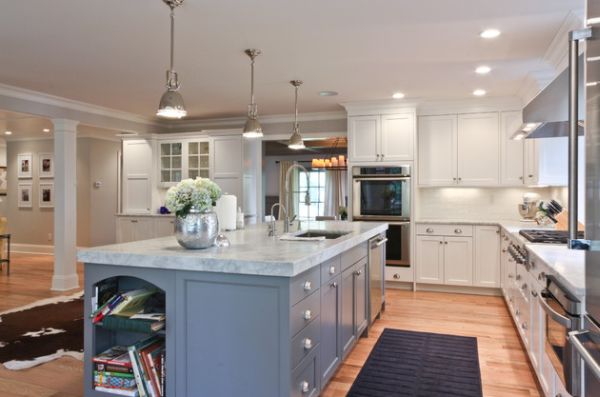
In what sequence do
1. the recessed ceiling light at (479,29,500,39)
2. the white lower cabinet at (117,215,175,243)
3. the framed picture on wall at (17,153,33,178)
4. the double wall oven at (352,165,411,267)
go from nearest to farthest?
the recessed ceiling light at (479,29,500,39)
the double wall oven at (352,165,411,267)
the white lower cabinet at (117,215,175,243)
the framed picture on wall at (17,153,33,178)

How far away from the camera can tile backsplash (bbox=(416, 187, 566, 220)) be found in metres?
5.85

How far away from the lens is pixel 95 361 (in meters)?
2.40

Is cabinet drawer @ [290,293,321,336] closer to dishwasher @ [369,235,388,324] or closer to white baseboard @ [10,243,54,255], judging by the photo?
dishwasher @ [369,235,388,324]

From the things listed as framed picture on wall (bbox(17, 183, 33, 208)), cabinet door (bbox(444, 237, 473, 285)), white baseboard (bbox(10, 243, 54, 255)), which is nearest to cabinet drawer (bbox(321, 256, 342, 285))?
cabinet door (bbox(444, 237, 473, 285))

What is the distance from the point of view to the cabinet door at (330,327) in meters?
2.65

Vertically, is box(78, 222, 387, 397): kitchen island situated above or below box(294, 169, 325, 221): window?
below

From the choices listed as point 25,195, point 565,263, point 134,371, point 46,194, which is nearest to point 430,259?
point 565,263

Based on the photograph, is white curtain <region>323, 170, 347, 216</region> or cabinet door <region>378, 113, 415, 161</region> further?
white curtain <region>323, 170, 347, 216</region>

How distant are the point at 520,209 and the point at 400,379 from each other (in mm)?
3170

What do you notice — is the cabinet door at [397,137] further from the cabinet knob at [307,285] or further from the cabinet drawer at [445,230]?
the cabinet knob at [307,285]

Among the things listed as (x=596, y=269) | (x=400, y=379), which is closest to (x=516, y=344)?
(x=400, y=379)

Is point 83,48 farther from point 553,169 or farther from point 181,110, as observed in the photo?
point 553,169

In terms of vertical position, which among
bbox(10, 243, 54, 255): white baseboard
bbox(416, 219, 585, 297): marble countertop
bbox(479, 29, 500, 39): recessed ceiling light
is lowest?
bbox(10, 243, 54, 255): white baseboard

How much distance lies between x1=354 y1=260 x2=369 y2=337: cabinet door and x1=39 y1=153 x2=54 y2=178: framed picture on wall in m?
7.78
